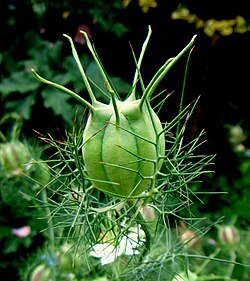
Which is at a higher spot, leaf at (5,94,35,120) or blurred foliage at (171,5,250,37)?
blurred foliage at (171,5,250,37)

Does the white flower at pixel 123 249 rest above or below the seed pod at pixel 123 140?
below

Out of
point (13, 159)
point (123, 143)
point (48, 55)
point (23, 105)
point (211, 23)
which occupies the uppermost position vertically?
point (123, 143)

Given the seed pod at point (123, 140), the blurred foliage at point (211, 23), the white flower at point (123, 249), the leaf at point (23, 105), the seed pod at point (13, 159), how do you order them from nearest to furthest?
the seed pod at point (123, 140), the white flower at point (123, 249), the seed pod at point (13, 159), the leaf at point (23, 105), the blurred foliage at point (211, 23)

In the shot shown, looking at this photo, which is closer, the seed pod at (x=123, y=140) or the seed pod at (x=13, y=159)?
the seed pod at (x=123, y=140)

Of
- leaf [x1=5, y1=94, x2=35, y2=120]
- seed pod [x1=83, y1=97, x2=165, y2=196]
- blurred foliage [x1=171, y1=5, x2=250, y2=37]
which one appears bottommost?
leaf [x1=5, y1=94, x2=35, y2=120]

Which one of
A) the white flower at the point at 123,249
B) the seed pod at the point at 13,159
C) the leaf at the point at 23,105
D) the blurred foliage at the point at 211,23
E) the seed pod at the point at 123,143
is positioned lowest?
the leaf at the point at 23,105

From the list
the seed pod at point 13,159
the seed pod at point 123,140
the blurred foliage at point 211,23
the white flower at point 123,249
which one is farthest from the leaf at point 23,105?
the seed pod at point 123,140

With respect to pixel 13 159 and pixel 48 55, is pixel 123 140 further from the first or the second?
pixel 48 55

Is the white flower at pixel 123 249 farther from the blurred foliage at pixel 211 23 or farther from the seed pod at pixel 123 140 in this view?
the blurred foliage at pixel 211 23

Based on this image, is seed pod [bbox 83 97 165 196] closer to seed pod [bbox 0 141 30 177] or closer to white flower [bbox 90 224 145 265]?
white flower [bbox 90 224 145 265]

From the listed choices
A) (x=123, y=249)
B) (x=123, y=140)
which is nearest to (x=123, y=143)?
(x=123, y=140)

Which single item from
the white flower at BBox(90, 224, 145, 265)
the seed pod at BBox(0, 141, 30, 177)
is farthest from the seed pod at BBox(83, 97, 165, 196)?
the seed pod at BBox(0, 141, 30, 177)

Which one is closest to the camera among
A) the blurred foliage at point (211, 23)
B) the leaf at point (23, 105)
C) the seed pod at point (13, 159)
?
the seed pod at point (13, 159)
